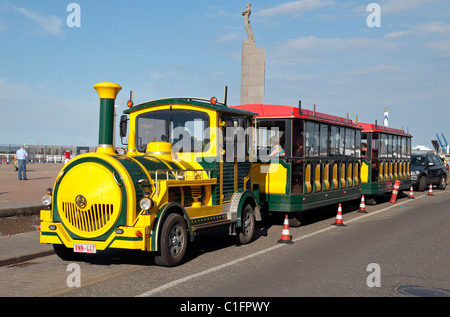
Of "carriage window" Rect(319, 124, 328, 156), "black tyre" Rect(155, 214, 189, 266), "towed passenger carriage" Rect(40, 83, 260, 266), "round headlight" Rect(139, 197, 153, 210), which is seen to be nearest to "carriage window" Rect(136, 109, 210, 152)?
"towed passenger carriage" Rect(40, 83, 260, 266)

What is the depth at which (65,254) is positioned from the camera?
8703mm

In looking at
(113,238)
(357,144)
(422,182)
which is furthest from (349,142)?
(422,182)

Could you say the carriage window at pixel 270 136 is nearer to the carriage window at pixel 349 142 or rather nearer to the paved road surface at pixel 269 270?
the paved road surface at pixel 269 270

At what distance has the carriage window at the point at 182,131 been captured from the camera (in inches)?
377

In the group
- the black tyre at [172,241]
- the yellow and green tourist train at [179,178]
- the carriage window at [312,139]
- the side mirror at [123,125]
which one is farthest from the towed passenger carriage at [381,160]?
the black tyre at [172,241]

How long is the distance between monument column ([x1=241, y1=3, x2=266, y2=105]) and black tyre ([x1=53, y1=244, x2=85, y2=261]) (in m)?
19.0

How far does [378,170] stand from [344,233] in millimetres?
7877

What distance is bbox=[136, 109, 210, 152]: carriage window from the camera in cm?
958

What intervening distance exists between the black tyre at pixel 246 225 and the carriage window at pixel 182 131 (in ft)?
5.95

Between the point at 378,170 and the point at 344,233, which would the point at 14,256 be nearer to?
the point at 344,233

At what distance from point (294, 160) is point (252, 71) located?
15156 millimetres
